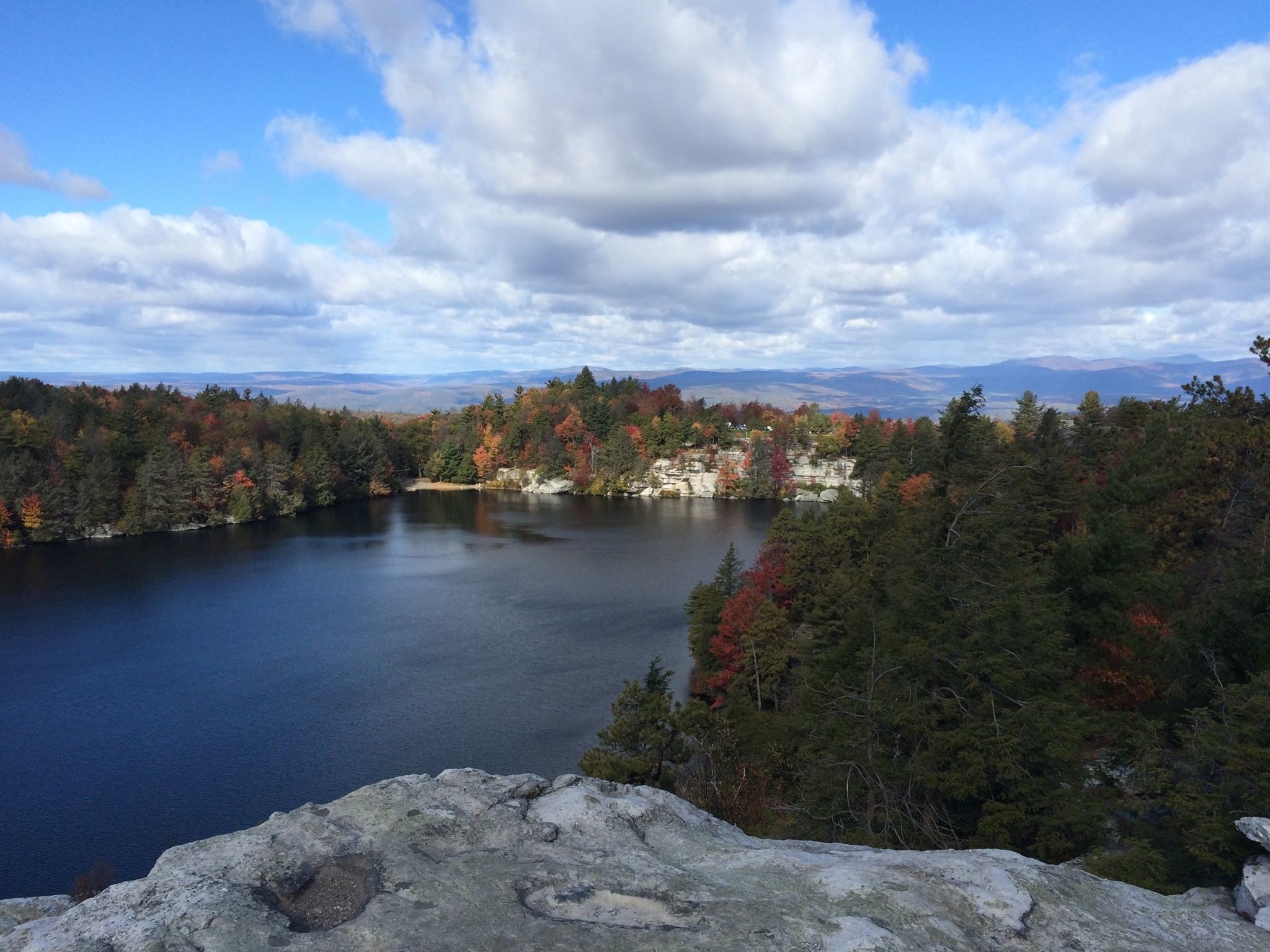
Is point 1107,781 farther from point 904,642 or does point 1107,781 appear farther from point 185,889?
point 185,889

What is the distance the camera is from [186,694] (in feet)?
85.7

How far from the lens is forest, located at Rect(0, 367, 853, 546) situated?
191 ft

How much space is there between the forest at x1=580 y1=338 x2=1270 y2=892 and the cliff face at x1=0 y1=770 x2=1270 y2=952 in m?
2.81

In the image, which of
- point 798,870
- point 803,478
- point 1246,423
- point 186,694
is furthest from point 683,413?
point 798,870

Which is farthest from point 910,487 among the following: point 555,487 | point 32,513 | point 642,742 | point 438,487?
point 438,487

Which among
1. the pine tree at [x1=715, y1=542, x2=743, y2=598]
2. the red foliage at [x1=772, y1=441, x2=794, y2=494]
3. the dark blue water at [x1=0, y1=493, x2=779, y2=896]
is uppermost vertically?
the red foliage at [x1=772, y1=441, x2=794, y2=494]

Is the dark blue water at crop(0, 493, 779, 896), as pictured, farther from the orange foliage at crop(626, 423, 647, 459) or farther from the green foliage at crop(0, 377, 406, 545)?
the orange foliage at crop(626, 423, 647, 459)

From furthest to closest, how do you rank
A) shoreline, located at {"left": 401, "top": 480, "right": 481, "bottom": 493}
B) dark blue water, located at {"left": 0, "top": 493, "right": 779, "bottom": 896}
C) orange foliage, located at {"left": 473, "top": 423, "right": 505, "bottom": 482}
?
orange foliage, located at {"left": 473, "top": 423, "right": 505, "bottom": 482} < shoreline, located at {"left": 401, "top": 480, "right": 481, "bottom": 493} < dark blue water, located at {"left": 0, "top": 493, "right": 779, "bottom": 896}

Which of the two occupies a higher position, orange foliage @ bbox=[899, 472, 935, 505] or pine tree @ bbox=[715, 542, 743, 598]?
orange foliage @ bbox=[899, 472, 935, 505]

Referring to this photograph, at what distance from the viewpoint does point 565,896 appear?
4.18 m

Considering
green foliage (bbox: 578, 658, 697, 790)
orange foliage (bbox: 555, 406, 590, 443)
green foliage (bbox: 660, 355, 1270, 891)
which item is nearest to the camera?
green foliage (bbox: 660, 355, 1270, 891)

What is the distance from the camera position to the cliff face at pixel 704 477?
264 ft

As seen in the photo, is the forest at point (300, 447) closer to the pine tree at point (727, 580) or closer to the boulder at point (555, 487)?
the boulder at point (555, 487)

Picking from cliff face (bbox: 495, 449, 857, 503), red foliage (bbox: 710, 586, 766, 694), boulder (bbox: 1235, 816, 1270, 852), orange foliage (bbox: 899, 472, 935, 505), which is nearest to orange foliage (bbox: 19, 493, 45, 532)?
cliff face (bbox: 495, 449, 857, 503)
